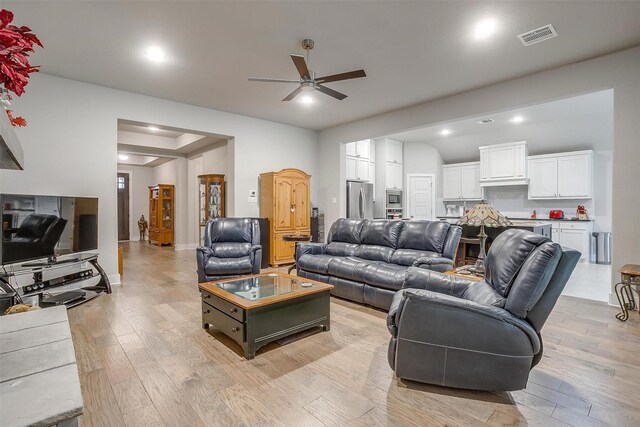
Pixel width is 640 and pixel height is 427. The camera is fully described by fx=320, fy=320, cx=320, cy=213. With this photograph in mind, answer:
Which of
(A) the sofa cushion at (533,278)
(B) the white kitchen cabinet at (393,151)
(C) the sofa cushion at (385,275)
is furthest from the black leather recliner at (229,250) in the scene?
(B) the white kitchen cabinet at (393,151)

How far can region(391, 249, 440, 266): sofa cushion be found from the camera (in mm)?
3727

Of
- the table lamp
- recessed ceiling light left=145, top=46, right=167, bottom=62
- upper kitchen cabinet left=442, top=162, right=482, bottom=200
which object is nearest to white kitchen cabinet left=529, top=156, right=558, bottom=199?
upper kitchen cabinet left=442, top=162, right=482, bottom=200

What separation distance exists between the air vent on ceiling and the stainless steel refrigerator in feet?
14.0

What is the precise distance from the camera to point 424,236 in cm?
386

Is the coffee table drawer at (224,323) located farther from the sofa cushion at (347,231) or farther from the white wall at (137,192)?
the white wall at (137,192)

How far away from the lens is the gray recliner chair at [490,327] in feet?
5.93

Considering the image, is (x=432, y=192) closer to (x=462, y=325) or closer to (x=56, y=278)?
(x=462, y=325)

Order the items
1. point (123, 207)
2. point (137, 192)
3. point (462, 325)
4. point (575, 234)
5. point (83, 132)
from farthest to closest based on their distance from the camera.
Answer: point (137, 192) → point (123, 207) → point (575, 234) → point (83, 132) → point (462, 325)

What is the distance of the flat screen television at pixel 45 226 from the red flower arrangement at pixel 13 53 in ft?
10.5

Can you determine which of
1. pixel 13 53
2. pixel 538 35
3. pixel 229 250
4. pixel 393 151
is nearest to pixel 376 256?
pixel 229 250

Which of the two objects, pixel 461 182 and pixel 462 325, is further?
pixel 461 182

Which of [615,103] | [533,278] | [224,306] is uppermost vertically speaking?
[615,103]

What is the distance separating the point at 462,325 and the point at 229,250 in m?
3.36

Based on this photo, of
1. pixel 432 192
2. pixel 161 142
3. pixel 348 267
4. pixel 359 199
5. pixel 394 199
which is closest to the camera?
pixel 348 267
